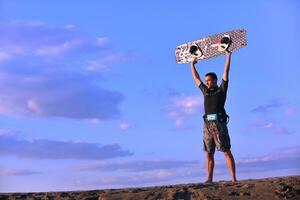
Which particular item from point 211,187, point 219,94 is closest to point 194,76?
point 219,94

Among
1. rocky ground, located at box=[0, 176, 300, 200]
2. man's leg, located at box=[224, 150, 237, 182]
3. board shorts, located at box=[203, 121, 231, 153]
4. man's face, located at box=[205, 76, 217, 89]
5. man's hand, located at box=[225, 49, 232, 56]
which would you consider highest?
man's hand, located at box=[225, 49, 232, 56]

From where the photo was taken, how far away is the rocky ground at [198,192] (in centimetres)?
815

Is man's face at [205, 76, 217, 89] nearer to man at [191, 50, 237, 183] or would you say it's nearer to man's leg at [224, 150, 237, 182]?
man at [191, 50, 237, 183]

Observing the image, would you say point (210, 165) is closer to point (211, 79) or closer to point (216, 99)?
point (216, 99)

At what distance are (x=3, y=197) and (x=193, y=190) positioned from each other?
11.3 ft

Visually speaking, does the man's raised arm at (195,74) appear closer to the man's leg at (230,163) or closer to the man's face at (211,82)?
the man's face at (211,82)

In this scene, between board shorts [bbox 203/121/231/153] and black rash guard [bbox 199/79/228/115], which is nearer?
board shorts [bbox 203/121/231/153]

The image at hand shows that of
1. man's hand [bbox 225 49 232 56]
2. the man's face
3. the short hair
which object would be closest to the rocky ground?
the man's face

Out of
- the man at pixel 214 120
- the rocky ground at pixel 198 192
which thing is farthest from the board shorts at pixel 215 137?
the rocky ground at pixel 198 192

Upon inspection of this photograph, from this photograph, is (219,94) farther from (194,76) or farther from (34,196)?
(34,196)

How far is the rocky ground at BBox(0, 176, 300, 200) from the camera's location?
815 centimetres

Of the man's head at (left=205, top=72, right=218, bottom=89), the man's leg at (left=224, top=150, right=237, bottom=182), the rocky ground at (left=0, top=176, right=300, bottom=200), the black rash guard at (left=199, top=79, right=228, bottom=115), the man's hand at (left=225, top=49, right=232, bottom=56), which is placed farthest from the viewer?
the man's hand at (left=225, top=49, right=232, bottom=56)

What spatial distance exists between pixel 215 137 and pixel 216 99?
0.83 metres

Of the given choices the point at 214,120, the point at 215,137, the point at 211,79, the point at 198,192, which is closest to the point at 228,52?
the point at 211,79
